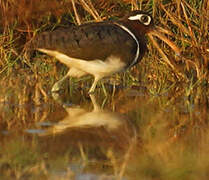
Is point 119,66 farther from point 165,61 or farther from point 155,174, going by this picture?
point 155,174

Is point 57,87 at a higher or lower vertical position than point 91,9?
lower

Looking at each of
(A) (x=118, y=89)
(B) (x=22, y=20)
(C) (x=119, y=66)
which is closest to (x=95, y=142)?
(C) (x=119, y=66)

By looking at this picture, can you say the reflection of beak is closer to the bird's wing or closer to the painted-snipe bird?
the painted-snipe bird

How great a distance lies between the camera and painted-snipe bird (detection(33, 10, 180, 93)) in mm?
7074

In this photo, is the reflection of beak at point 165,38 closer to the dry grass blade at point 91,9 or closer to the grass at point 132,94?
the grass at point 132,94

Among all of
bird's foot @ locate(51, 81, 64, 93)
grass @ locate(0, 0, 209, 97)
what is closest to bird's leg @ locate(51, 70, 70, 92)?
bird's foot @ locate(51, 81, 64, 93)

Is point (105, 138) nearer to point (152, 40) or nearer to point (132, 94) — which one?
point (132, 94)

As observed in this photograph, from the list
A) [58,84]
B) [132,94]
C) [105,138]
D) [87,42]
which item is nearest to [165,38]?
[132,94]

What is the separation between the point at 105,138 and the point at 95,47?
2.02 meters

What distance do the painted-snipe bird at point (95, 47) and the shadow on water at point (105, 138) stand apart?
380 millimetres

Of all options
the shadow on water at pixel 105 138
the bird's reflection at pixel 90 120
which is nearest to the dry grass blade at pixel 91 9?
the shadow on water at pixel 105 138

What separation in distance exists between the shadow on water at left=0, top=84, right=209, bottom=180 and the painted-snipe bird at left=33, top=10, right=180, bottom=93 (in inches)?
15.0

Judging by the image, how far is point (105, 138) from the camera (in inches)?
209

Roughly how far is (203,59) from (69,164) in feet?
12.6
